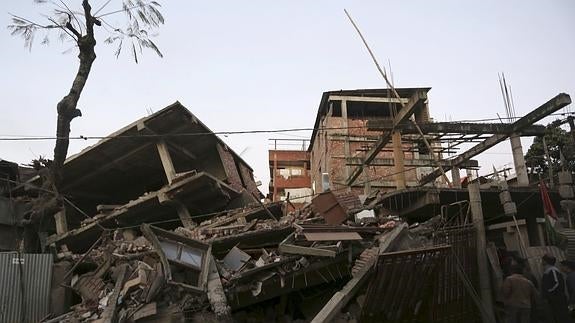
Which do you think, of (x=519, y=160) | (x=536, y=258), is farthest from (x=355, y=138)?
(x=536, y=258)

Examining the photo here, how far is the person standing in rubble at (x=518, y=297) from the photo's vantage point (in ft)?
29.9

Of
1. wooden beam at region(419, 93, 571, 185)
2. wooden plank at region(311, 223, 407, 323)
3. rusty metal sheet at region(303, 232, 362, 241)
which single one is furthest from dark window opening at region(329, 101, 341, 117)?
wooden plank at region(311, 223, 407, 323)

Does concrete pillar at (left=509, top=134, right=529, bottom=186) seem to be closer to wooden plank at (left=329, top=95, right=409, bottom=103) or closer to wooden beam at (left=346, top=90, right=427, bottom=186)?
wooden beam at (left=346, top=90, right=427, bottom=186)

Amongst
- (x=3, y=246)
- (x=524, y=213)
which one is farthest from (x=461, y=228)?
(x=3, y=246)

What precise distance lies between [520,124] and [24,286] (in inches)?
564

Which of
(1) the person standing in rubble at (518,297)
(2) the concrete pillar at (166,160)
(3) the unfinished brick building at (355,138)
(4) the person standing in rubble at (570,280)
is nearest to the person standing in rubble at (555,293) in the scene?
(4) the person standing in rubble at (570,280)

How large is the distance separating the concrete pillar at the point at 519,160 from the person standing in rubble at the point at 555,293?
592 centimetres

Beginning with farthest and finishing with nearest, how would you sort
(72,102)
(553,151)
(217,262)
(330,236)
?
(553,151), (72,102), (217,262), (330,236)

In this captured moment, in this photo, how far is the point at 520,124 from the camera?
1394 cm

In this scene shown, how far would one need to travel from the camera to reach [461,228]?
10.0 metres

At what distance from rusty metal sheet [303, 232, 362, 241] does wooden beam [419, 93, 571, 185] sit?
5142 millimetres

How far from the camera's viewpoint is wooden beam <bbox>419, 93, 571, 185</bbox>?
1200 centimetres

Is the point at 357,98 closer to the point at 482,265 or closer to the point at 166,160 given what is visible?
the point at 166,160

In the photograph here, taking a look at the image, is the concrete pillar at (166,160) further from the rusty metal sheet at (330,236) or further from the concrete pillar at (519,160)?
the concrete pillar at (519,160)
